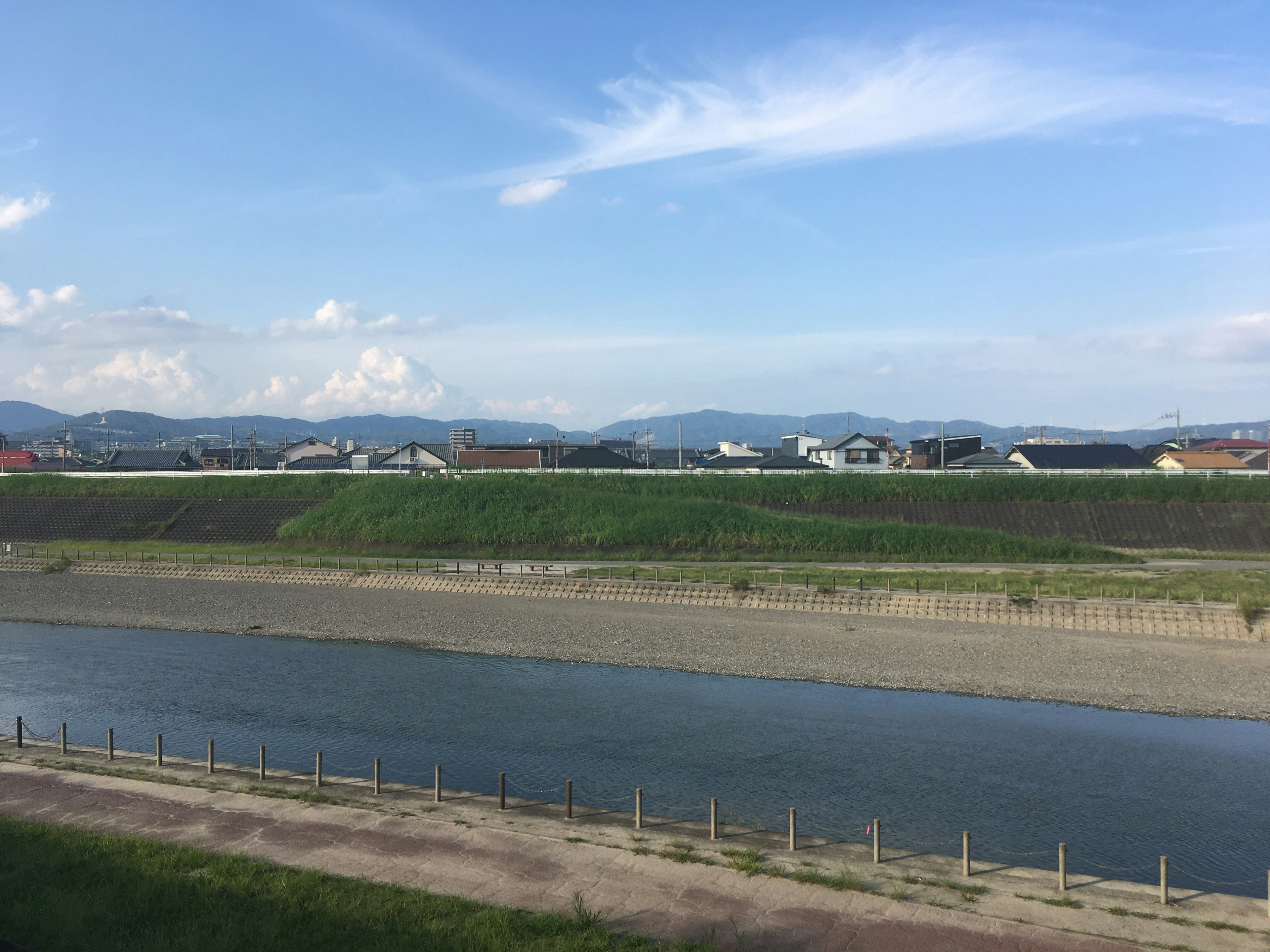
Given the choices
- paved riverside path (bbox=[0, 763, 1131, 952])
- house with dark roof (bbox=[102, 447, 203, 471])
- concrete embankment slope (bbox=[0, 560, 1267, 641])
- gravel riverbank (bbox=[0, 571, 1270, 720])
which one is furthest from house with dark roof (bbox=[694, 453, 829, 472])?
house with dark roof (bbox=[102, 447, 203, 471])

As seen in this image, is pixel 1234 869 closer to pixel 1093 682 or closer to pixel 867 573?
pixel 1093 682

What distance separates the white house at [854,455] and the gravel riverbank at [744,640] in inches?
1908

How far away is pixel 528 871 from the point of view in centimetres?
1170

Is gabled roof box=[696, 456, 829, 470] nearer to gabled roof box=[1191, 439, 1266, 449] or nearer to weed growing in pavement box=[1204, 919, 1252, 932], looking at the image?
weed growing in pavement box=[1204, 919, 1252, 932]

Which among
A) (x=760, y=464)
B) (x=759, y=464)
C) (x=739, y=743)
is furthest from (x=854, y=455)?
(x=739, y=743)

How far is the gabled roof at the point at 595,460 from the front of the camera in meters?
79.3

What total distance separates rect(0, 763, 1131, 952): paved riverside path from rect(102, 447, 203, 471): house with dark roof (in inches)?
3501


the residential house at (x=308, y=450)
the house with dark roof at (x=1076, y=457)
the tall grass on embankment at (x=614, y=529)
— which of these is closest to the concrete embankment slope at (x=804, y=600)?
the tall grass on embankment at (x=614, y=529)

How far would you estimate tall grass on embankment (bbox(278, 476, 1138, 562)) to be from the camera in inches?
1780

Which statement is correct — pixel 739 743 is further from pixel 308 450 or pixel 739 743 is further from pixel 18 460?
pixel 18 460

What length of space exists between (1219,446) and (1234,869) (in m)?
129

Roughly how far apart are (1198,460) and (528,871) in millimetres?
97119

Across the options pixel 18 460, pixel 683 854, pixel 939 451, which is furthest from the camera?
pixel 18 460

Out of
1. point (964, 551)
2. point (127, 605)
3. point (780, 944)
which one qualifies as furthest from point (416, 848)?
point (964, 551)
